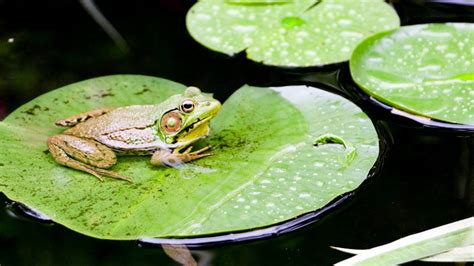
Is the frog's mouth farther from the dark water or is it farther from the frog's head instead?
the dark water

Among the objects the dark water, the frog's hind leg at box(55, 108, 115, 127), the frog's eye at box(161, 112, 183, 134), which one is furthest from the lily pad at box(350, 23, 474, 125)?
the frog's hind leg at box(55, 108, 115, 127)

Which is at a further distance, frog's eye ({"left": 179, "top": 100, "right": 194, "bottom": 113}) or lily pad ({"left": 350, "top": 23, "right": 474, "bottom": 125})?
lily pad ({"left": 350, "top": 23, "right": 474, "bottom": 125})

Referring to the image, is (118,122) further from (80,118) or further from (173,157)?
(173,157)

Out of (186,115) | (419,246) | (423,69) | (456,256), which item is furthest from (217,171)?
(423,69)

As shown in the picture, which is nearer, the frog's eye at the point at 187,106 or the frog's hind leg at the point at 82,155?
the frog's hind leg at the point at 82,155

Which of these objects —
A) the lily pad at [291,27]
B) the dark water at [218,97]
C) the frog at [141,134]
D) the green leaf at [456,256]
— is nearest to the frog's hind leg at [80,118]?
the frog at [141,134]

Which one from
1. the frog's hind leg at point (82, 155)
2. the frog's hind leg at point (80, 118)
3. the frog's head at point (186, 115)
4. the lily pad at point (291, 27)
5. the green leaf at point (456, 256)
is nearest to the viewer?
the green leaf at point (456, 256)

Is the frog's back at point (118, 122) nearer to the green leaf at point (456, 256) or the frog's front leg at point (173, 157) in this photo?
A: the frog's front leg at point (173, 157)
